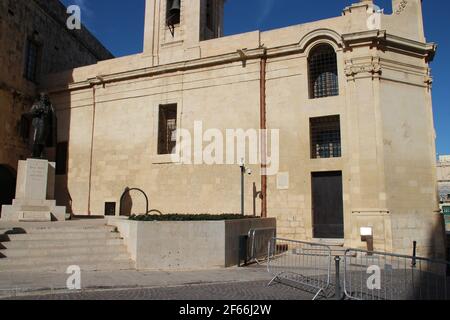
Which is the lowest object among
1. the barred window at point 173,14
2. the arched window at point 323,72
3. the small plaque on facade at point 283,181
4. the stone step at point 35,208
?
the stone step at point 35,208

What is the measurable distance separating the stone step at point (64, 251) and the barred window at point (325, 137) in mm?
9008

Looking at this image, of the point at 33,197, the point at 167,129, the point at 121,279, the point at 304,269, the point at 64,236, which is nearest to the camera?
the point at 121,279

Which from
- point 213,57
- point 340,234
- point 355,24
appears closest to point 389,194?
point 340,234

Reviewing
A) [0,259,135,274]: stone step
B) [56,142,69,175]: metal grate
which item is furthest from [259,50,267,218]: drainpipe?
[56,142,69,175]: metal grate

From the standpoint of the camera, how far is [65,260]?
405 inches

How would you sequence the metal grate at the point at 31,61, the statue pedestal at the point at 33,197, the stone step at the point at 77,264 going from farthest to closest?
the metal grate at the point at 31,61 < the statue pedestal at the point at 33,197 < the stone step at the point at 77,264

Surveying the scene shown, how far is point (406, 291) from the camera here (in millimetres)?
7199

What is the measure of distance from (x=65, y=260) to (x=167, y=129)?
1046 centimetres

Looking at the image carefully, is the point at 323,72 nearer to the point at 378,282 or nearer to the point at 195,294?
the point at 378,282

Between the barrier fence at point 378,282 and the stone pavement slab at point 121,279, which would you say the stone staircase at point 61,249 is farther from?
the barrier fence at point 378,282

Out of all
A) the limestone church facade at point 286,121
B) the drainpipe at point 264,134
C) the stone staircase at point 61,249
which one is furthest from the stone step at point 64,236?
the drainpipe at point 264,134

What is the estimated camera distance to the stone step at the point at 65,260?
32.0 feet

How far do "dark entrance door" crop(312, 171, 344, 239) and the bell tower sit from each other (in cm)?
849

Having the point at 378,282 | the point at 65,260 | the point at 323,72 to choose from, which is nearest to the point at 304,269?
the point at 378,282
